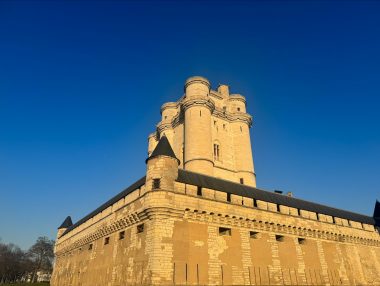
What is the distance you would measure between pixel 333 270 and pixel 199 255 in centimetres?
1466

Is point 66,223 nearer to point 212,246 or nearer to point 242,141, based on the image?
point 242,141

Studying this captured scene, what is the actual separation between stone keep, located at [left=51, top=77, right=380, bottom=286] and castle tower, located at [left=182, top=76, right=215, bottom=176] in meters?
0.12

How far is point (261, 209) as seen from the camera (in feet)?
71.7

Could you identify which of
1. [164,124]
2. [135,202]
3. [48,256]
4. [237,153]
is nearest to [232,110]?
[237,153]

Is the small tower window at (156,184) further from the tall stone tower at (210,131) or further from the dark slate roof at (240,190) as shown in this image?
the tall stone tower at (210,131)

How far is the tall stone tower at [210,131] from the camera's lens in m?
32.1

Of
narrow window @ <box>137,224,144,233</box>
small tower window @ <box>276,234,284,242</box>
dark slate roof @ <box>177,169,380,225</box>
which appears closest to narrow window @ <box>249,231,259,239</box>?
small tower window @ <box>276,234,284,242</box>

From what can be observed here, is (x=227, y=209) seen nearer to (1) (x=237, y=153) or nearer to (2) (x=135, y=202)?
(2) (x=135, y=202)

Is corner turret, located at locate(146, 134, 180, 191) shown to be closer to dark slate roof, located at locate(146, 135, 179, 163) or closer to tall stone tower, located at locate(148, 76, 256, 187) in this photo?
dark slate roof, located at locate(146, 135, 179, 163)

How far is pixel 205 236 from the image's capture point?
1827 cm

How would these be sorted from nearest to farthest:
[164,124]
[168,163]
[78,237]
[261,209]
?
[168,163]
[261,209]
[78,237]
[164,124]

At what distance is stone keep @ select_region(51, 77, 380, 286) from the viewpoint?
17.2 metres

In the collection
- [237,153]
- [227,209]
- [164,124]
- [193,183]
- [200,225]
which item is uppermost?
[164,124]

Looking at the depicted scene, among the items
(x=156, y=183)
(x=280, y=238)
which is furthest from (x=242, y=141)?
(x=156, y=183)
